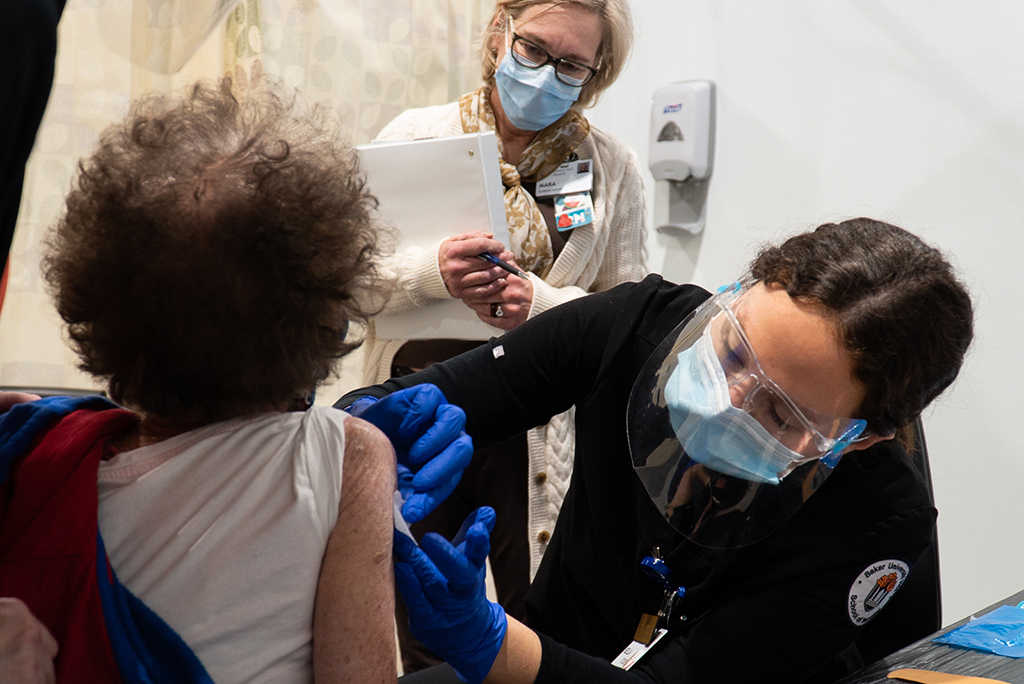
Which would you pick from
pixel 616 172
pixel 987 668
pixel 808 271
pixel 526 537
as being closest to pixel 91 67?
pixel 616 172

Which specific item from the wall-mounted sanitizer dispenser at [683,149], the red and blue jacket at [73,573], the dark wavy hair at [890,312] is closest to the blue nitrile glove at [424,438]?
the red and blue jacket at [73,573]

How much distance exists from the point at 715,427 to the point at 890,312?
0.82 feet

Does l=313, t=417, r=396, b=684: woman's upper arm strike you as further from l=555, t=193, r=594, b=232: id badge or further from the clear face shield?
l=555, t=193, r=594, b=232: id badge

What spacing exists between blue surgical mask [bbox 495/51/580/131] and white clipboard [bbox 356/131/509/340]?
250 mm

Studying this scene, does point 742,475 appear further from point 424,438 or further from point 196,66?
point 196,66

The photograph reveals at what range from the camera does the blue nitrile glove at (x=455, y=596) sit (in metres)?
0.80

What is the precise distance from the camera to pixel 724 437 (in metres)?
1.04

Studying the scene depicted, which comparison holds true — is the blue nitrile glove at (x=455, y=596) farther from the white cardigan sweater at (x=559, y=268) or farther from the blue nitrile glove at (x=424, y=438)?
the white cardigan sweater at (x=559, y=268)

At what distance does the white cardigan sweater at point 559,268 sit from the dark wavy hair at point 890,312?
2.47 ft

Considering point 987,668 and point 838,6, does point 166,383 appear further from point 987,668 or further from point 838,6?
point 838,6

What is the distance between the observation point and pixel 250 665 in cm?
63

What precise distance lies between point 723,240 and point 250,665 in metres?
2.30

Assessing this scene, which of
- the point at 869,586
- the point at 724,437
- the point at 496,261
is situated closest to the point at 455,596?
the point at 724,437

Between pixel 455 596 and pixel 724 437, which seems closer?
pixel 455 596
